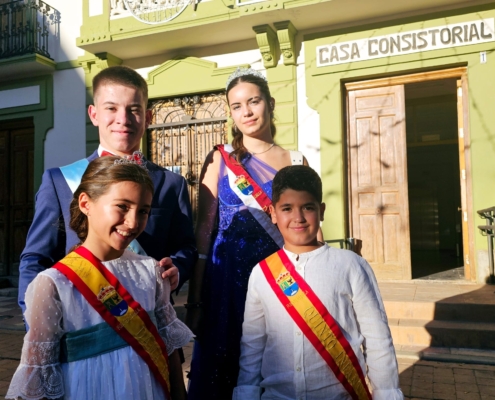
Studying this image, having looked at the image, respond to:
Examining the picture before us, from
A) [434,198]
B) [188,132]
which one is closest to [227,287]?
[188,132]

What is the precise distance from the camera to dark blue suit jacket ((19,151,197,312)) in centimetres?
169

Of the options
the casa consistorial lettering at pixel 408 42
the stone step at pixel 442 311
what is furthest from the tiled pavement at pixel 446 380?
the casa consistorial lettering at pixel 408 42

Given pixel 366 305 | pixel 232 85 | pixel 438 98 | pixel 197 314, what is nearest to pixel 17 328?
pixel 197 314

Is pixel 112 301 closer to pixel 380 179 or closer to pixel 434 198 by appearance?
pixel 380 179

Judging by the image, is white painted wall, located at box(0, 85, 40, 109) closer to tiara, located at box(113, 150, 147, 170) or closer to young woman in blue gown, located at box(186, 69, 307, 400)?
young woman in blue gown, located at box(186, 69, 307, 400)

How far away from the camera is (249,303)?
180 centimetres

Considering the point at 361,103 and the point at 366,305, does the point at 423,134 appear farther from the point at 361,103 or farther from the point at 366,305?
the point at 366,305

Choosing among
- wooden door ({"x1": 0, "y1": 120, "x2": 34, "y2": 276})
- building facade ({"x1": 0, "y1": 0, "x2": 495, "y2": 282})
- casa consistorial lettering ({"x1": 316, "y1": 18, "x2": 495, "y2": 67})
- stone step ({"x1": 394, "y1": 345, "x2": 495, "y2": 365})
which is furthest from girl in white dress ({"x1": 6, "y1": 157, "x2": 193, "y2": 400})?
wooden door ({"x1": 0, "y1": 120, "x2": 34, "y2": 276})

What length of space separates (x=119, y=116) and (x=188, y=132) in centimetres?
634

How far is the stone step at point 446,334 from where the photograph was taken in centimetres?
445

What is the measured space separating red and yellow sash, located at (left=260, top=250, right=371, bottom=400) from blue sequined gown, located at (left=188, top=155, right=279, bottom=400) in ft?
1.58

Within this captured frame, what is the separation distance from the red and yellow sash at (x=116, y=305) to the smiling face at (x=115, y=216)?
52 millimetres

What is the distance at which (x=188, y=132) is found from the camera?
26.4 feet

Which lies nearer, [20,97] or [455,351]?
[455,351]
